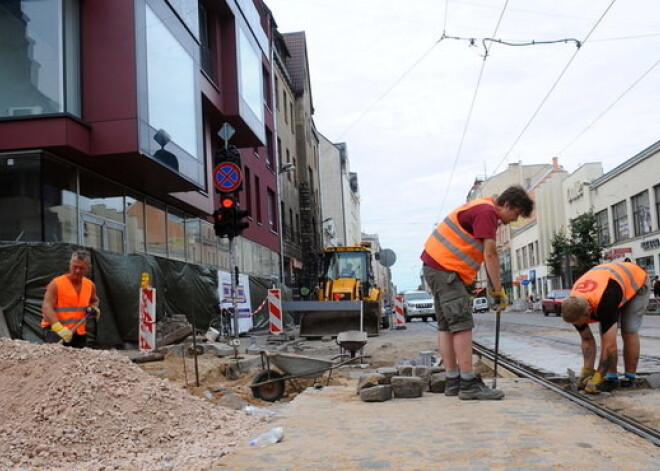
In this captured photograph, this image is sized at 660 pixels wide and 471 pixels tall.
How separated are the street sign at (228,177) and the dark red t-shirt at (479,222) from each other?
6583mm

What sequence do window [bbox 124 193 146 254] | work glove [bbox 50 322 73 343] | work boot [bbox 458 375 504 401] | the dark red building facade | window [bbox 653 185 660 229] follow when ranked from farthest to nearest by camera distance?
1. window [bbox 653 185 660 229]
2. window [bbox 124 193 146 254]
3. the dark red building facade
4. work glove [bbox 50 322 73 343]
5. work boot [bbox 458 375 504 401]

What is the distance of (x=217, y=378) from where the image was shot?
374 inches

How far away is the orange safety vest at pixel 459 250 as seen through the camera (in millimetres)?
5773

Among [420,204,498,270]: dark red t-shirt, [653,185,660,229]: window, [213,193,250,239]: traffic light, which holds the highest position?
[653,185,660,229]: window

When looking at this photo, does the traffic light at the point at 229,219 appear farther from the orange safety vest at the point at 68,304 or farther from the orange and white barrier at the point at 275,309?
the orange and white barrier at the point at 275,309

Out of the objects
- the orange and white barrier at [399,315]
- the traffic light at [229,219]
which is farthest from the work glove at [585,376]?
the orange and white barrier at [399,315]

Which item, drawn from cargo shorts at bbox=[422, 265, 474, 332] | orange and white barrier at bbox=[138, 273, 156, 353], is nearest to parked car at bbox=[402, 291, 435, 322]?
orange and white barrier at bbox=[138, 273, 156, 353]

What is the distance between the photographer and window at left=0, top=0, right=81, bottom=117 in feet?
41.8

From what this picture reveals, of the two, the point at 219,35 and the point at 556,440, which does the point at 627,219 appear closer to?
the point at 219,35

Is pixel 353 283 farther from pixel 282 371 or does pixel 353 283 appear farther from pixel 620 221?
pixel 620 221

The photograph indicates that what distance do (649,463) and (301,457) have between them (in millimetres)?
1754

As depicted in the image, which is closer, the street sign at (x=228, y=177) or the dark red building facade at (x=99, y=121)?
the street sign at (x=228, y=177)

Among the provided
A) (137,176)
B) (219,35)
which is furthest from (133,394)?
(219,35)

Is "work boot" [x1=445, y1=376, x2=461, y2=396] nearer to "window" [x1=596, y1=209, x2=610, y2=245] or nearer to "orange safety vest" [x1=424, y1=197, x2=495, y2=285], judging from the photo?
"orange safety vest" [x1=424, y1=197, x2=495, y2=285]
